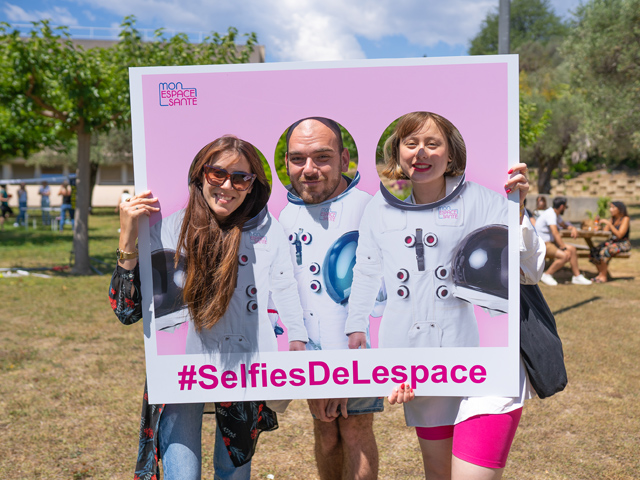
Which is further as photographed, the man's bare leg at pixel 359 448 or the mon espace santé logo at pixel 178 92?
the man's bare leg at pixel 359 448

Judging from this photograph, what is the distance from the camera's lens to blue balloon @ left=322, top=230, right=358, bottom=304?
2.06 meters

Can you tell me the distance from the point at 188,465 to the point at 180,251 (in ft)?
2.69

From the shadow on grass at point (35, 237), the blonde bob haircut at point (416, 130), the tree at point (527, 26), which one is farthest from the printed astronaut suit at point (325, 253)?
the tree at point (527, 26)

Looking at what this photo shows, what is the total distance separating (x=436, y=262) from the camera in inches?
80.4

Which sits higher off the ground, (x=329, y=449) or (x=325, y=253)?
(x=325, y=253)

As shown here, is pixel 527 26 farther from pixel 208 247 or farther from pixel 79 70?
pixel 208 247

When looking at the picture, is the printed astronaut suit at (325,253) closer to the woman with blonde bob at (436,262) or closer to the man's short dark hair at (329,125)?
the woman with blonde bob at (436,262)

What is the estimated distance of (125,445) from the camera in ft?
13.4

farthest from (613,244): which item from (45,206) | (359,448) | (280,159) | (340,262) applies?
(45,206)

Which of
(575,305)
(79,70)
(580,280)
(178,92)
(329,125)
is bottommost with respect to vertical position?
(575,305)

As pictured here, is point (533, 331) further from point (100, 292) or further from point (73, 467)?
point (100, 292)

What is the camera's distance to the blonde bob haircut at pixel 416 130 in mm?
2037

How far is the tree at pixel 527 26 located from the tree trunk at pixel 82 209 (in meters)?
52.4

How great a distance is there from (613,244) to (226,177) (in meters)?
9.89
